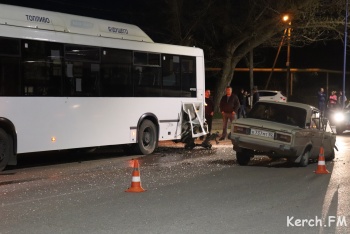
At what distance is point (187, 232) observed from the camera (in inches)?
278

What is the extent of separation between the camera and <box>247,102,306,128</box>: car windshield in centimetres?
1377

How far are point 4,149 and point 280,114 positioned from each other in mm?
6649

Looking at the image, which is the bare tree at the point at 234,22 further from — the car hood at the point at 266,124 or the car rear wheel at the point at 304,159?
the car hood at the point at 266,124

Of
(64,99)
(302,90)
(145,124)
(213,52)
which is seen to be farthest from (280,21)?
(302,90)

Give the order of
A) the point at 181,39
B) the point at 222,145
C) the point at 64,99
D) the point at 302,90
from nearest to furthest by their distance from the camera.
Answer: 1. the point at 64,99
2. the point at 222,145
3. the point at 181,39
4. the point at 302,90

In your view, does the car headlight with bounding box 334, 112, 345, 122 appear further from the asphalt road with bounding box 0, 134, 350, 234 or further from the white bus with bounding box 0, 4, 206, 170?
the asphalt road with bounding box 0, 134, 350, 234

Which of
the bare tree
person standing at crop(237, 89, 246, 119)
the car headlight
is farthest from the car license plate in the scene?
the bare tree

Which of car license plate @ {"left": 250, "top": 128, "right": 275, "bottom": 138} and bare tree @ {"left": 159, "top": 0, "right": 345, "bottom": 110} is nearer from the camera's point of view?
car license plate @ {"left": 250, "top": 128, "right": 275, "bottom": 138}

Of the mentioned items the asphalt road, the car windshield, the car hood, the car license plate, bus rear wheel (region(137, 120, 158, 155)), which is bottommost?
the asphalt road

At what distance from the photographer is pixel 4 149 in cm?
1244

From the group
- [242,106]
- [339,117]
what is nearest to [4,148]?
[242,106]

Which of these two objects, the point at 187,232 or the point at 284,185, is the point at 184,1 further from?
the point at 187,232

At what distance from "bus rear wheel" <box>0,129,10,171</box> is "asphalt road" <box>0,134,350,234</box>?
0.96 feet

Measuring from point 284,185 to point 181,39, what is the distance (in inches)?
761
